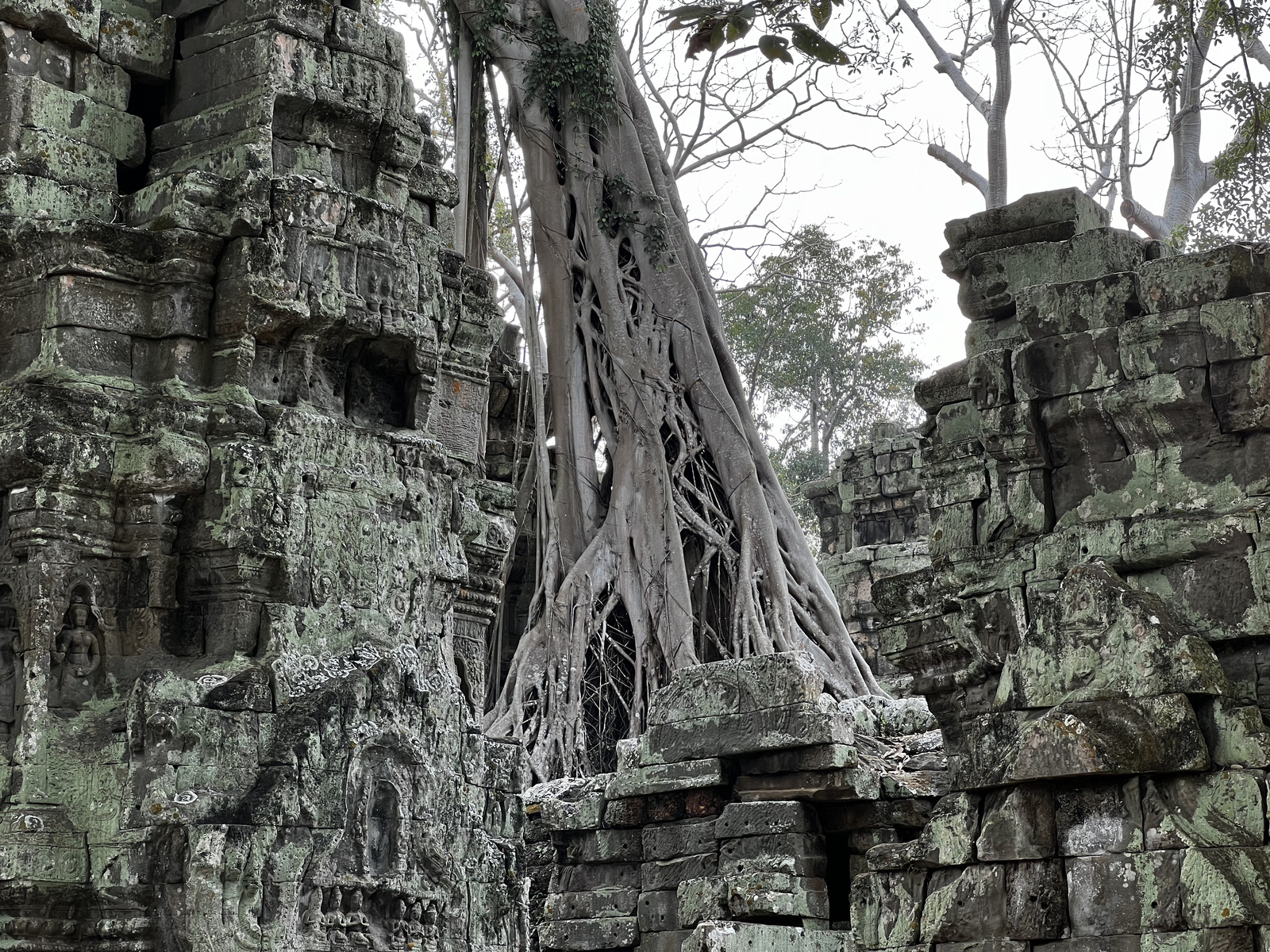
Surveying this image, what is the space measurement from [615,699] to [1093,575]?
A: 6977 millimetres

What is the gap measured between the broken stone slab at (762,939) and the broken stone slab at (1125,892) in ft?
6.68

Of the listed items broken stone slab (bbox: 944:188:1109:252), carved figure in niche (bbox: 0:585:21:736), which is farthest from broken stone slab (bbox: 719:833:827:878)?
carved figure in niche (bbox: 0:585:21:736)

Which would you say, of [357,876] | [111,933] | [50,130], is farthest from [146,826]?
[50,130]

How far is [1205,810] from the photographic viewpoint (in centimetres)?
431

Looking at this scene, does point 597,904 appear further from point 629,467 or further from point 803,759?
point 629,467

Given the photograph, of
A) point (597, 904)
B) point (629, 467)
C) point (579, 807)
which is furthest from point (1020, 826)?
point (629, 467)

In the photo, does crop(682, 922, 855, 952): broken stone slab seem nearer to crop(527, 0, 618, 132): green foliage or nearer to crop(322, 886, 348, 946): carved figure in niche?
crop(322, 886, 348, 946): carved figure in niche

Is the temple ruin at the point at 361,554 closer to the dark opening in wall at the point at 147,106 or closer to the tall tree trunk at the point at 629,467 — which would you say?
the dark opening in wall at the point at 147,106

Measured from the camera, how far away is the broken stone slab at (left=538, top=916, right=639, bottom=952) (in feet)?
24.3

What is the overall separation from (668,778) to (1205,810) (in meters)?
3.49

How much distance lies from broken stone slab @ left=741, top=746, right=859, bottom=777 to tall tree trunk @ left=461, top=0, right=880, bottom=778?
3.58 m

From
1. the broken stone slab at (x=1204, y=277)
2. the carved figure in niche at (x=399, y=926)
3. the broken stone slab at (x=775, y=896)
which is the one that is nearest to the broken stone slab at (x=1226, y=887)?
the broken stone slab at (x=1204, y=277)

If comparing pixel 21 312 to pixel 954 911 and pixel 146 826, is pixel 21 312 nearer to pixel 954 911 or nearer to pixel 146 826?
pixel 146 826

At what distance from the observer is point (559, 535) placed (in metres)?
11.9
